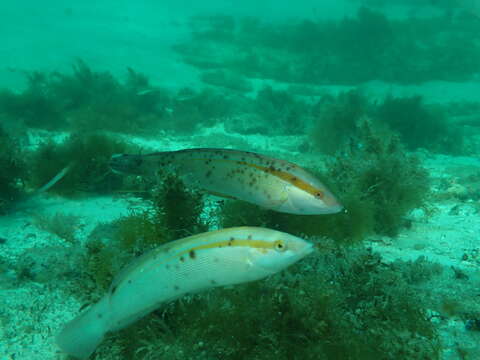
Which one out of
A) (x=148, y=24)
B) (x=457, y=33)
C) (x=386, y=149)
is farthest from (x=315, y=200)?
(x=148, y=24)

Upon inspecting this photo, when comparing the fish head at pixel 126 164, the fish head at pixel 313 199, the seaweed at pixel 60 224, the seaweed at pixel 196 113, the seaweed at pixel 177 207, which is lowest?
the seaweed at pixel 196 113

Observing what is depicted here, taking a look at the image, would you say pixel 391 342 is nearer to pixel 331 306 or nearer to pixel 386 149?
pixel 331 306

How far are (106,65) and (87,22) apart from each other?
96.2 ft

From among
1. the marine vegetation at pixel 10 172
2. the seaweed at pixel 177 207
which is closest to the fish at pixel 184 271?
the seaweed at pixel 177 207

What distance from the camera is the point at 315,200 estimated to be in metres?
2.51

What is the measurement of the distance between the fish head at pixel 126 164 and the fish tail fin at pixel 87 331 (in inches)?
57.4

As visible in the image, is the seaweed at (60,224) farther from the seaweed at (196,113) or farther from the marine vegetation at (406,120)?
the marine vegetation at (406,120)

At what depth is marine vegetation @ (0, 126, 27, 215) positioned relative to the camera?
562 centimetres

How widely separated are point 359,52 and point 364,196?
2987 centimetres

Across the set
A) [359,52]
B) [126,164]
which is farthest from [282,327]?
[359,52]

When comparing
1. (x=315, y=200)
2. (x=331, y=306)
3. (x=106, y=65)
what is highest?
(x=315, y=200)

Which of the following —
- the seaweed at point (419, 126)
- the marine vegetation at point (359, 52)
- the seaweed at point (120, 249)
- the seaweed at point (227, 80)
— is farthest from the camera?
the marine vegetation at point (359, 52)

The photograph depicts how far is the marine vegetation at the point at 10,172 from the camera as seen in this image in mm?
5621

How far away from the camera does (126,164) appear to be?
3.16 metres
